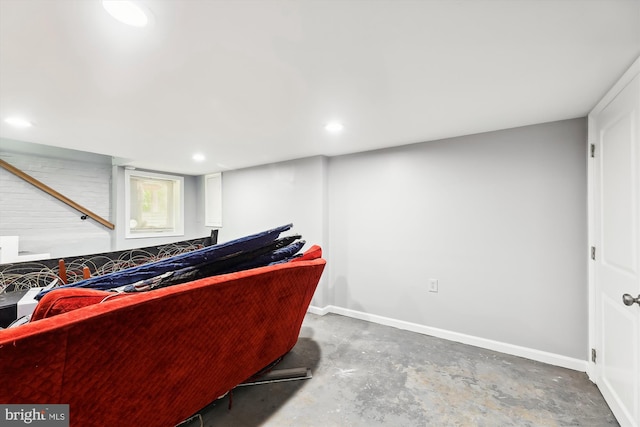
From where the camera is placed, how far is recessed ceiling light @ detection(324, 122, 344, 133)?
7.29 ft

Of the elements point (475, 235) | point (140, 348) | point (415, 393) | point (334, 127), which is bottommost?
point (415, 393)

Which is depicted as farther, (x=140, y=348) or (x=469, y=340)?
(x=469, y=340)

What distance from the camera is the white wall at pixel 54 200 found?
325 centimetres

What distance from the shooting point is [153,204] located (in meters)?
4.55

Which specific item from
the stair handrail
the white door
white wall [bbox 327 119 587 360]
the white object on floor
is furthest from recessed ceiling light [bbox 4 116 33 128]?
the white door

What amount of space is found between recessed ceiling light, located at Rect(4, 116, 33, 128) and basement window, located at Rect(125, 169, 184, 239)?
1.87 metres

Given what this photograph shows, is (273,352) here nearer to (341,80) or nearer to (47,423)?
(47,423)

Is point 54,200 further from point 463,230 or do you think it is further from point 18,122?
point 463,230

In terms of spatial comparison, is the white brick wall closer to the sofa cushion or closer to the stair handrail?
the stair handrail

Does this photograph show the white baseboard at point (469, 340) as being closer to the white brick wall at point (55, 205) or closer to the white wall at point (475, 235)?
the white wall at point (475, 235)

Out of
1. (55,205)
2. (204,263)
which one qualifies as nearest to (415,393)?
(204,263)

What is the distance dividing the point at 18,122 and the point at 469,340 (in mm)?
4401

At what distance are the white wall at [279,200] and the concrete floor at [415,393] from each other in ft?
4.09

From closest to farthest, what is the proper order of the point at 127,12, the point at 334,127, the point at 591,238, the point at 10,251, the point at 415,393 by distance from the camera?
1. the point at 127,12
2. the point at 415,393
3. the point at 591,238
4. the point at 334,127
5. the point at 10,251
